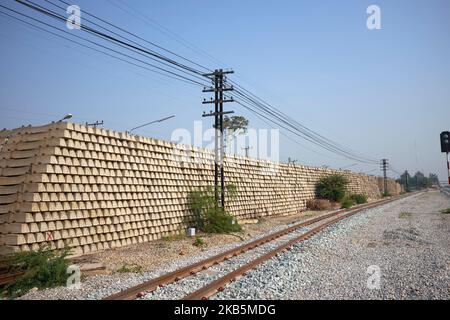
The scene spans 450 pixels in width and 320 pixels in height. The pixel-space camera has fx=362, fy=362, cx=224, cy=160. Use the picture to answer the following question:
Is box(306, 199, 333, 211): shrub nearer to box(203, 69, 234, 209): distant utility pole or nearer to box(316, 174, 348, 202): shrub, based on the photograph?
box(316, 174, 348, 202): shrub

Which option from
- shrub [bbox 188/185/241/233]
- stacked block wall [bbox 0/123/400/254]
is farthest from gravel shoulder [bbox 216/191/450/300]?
stacked block wall [bbox 0/123/400/254]

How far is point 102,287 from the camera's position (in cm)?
663

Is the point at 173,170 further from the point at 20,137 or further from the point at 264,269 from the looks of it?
the point at 264,269

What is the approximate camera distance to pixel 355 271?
24.5 feet

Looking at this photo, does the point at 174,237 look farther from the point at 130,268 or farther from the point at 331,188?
the point at 331,188

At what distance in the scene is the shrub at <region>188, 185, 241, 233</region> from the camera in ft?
49.3

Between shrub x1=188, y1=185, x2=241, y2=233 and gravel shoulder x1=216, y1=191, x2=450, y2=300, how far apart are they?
424 cm

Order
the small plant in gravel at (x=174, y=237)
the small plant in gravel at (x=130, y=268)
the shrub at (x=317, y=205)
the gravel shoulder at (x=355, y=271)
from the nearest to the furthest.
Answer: the gravel shoulder at (x=355, y=271) → the small plant in gravel at (x=130, y=268) → the small plant in gravel at (x=174, y=237) → the shrub at (x=317, y=205)

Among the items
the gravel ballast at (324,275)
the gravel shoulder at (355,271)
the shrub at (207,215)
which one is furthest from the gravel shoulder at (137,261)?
the gravel shoulder at (355,271)

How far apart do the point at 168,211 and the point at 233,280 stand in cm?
709

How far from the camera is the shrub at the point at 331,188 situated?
3230cm

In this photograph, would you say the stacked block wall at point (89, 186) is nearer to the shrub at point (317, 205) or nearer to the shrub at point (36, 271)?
the shrub at point (36, 271)

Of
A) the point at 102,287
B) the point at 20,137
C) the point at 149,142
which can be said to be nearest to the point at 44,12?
the point at 20,137

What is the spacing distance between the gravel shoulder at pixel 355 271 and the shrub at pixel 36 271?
10.9ft
